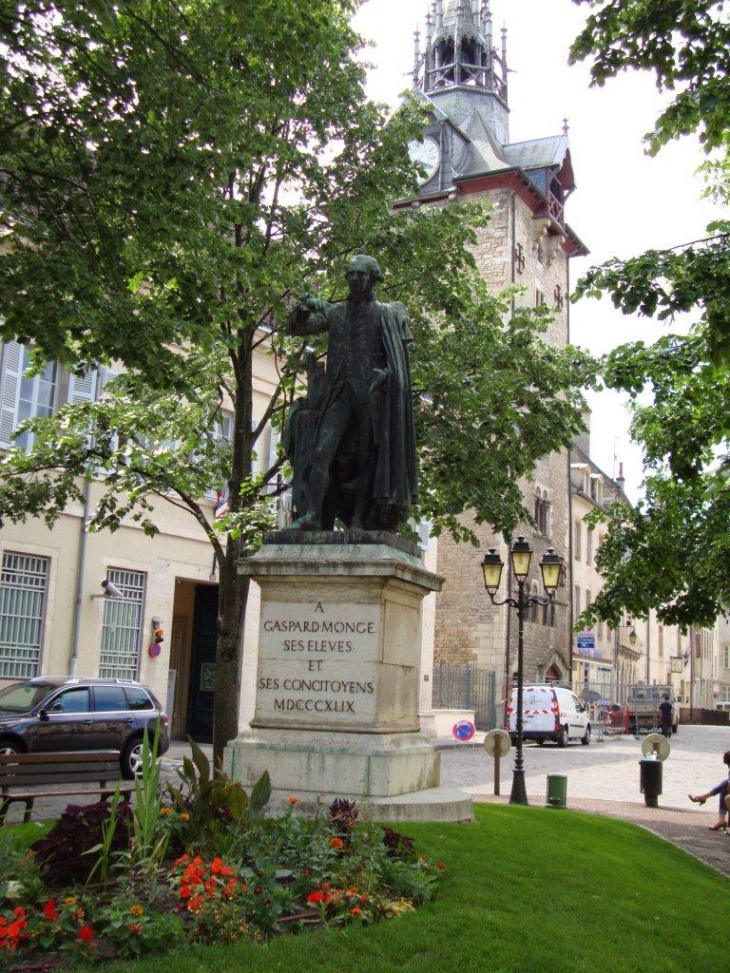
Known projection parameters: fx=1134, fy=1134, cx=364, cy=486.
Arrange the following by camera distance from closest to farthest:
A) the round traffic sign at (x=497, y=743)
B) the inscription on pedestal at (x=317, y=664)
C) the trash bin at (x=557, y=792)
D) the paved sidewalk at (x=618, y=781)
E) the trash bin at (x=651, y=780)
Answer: the inscription on pedestal at (x=317, y=664), the paved sidewalk at (x=618, y=781), the trash bin at (x=557, y=792), the trash bin at (x=651, y=780), the round traffic sign at (x=497, y=743)

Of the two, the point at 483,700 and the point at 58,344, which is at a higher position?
the point at 58,344

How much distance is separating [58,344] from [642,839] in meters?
7.68

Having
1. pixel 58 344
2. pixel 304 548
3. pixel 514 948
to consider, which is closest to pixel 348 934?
pixel 514 948

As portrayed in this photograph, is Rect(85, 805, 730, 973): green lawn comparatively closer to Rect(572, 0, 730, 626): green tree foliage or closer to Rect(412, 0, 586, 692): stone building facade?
Rect(572, 0, 730, 626): green tree foliage

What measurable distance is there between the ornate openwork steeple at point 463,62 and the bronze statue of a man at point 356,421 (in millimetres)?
51485

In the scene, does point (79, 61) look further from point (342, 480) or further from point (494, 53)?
point (494, 53)

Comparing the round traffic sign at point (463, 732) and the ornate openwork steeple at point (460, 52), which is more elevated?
the ornate openwork steeple at point (460, 52)

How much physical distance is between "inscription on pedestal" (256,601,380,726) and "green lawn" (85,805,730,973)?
1.09 metres

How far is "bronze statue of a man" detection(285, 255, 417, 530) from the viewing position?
29.5ft

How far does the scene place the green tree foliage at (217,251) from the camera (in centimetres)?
1075

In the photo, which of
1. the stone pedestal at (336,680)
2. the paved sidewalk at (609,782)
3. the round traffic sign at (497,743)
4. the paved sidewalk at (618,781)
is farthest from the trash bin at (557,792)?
the stone pedestal at (336,680)

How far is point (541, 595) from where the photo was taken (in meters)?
51.0

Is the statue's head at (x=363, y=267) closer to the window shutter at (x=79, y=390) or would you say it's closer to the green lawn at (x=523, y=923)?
the green lawn at (x=523, y=923)

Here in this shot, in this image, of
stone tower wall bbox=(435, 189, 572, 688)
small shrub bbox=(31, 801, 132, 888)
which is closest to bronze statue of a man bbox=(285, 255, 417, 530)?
small shrub bbox=(31, 801, 132, 888)
